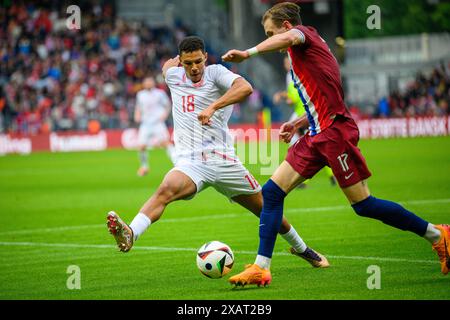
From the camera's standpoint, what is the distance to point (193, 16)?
49.0 metres

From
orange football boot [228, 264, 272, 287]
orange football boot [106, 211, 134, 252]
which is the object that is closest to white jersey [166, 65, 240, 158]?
orange football boot [106, 211, 134, 252]

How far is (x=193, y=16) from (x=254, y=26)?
20.1ft

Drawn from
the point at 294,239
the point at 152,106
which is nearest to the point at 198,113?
the point at 294,239

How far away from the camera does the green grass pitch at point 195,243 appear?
8164mm

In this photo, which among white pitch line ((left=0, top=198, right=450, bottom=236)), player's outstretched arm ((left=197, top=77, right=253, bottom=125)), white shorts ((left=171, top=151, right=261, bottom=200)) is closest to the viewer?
player's outstretched arm ((left=197, top=77, right=253, bottom=125))

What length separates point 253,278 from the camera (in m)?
8.12

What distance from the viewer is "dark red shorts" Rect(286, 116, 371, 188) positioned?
8258 millimetres

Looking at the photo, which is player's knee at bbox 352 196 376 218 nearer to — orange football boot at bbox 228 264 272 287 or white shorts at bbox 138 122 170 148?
orange football boot at bbox 228 264 272 287

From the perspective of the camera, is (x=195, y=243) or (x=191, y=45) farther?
(x=195, y=243)

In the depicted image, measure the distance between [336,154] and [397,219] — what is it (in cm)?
83

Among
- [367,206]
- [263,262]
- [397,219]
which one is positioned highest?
[367,206]

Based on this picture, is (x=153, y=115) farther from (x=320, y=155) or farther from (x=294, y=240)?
(x=320, y=155)

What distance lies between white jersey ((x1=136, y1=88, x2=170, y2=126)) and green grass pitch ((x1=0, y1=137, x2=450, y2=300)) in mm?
4073
